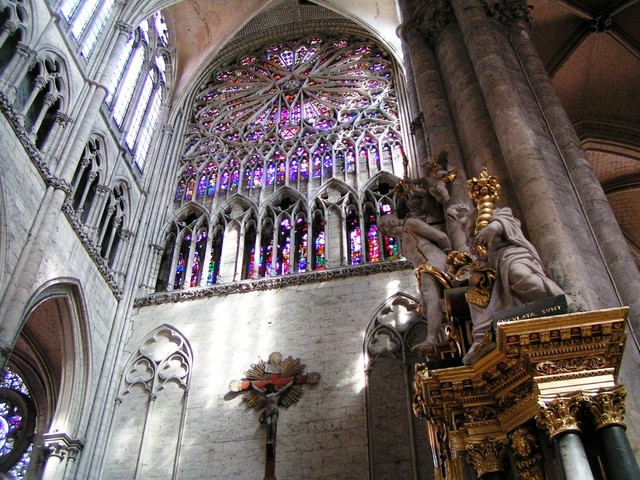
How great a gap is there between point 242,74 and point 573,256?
15.0 metres

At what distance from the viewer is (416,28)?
25.8ft

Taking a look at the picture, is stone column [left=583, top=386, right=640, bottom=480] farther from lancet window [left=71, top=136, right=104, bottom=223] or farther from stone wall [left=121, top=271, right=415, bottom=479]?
lancet window [left=71, top=136, right=104, bottom=223]

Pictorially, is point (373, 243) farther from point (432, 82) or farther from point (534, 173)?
point (534, 173)

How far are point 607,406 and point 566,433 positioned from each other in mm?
236

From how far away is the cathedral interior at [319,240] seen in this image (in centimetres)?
379

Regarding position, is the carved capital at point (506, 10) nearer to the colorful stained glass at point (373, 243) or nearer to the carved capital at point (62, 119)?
the colorful stained glass at point (373, 243)

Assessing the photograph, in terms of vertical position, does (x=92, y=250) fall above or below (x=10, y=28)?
below

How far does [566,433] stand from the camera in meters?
3.12

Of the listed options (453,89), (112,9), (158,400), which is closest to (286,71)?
(112,9)

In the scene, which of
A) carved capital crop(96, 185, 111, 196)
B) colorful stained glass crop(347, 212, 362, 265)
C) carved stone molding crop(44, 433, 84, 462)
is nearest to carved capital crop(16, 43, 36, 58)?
carved capital crop(96, 185, 111, 196)

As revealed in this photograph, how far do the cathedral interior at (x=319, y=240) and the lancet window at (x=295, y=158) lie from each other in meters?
0.06

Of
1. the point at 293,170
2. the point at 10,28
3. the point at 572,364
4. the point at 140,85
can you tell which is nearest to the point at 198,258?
the point at 293,170

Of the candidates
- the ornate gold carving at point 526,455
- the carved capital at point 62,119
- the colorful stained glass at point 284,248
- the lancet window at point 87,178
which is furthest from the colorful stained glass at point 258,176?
the ornate gold carving at point 526,455

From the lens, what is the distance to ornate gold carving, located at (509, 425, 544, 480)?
3355mm
